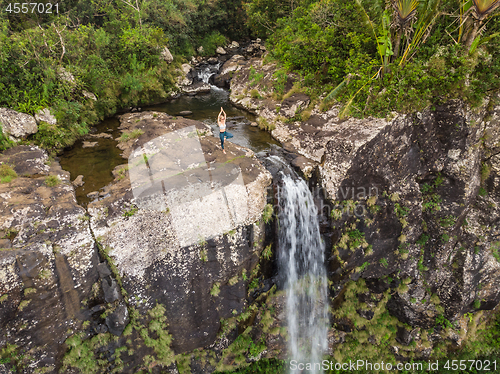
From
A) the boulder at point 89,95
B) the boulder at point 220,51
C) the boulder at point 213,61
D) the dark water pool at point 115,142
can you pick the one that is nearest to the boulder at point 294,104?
the dark water pool at point 115,142

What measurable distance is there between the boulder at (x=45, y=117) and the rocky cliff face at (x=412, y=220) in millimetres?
12222

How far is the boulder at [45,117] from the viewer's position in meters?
11.9

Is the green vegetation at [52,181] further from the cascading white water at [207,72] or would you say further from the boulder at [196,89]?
the cascading white water at [207,72]

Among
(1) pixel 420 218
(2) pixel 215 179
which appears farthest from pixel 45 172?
(1) pixel 420 218

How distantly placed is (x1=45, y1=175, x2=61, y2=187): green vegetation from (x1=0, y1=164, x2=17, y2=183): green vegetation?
3.41ft

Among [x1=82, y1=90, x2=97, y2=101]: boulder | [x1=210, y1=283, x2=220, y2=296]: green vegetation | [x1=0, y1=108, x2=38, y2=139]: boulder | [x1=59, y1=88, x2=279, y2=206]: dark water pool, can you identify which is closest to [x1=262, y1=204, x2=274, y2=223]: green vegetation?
[x1=210, y1=283, x2=220, y2=296]: green vegetation

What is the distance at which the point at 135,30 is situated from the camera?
59.0ft

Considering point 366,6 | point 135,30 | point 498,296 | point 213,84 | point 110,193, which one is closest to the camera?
point 110,193

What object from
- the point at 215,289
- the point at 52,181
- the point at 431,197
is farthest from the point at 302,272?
the point at 52,181

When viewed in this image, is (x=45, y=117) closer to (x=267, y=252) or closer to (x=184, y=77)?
(x=267, y=252)

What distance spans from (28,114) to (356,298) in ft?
59.0

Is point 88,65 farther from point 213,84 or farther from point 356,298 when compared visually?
point 356,298

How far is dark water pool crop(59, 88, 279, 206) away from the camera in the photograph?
1087 cm

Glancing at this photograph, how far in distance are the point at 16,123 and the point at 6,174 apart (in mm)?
3235
